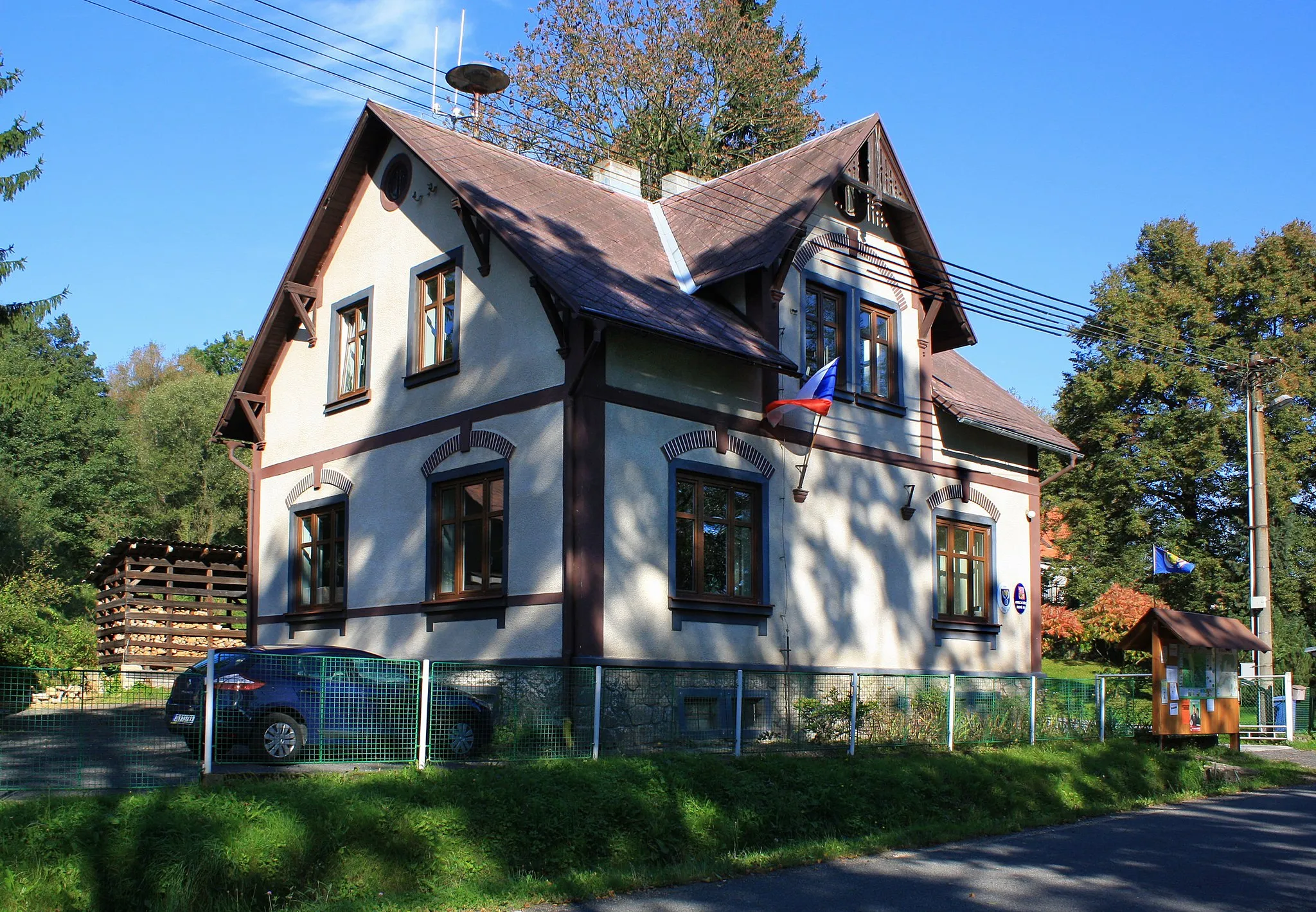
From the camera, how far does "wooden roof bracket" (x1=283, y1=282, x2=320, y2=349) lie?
21.7 meters

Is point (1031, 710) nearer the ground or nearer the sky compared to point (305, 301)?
nearer the ground

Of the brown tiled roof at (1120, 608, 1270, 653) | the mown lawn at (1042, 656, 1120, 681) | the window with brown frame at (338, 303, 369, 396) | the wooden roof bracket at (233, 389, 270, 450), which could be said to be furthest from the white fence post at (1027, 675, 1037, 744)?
the mown lawn at (1042, 656, 1120, 681)

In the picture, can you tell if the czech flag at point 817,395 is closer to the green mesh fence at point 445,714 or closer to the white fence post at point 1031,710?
the green mesh fence at point 445,714

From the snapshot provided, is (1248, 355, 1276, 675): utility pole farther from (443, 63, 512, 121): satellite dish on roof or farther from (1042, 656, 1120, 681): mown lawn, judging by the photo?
(443, 63, 512, 121): satellite dish on roof

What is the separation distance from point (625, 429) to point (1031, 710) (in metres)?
7.56

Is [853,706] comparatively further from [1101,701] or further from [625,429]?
[1101,701]

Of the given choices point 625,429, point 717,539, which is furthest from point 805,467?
point 625,429

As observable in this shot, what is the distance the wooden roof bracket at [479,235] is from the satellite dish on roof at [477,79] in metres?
5.64

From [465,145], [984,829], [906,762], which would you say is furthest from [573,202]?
[984,829]

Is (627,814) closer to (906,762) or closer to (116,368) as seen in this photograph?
(906,762)

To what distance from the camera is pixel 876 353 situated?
21.3 metres

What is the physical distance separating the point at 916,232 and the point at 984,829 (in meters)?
11.3

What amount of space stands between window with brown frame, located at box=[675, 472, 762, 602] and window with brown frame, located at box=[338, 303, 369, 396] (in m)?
6.48

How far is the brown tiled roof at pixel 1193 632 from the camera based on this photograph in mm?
20547
